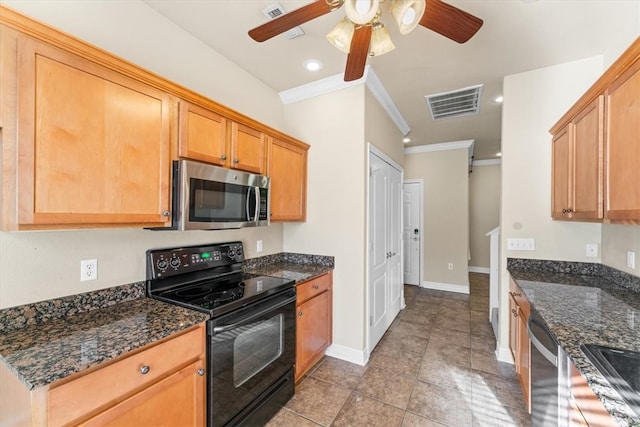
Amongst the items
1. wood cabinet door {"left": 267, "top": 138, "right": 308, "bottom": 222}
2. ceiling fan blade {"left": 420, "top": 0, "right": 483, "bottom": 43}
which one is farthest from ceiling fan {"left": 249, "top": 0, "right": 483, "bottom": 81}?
wood cabinet door {"left": 267, "top": 138, "right": 308, "bottom": 222}

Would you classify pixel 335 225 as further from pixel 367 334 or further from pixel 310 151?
pixel 367 334

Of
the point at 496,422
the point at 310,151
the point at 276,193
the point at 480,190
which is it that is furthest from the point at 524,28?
the point at 480,190

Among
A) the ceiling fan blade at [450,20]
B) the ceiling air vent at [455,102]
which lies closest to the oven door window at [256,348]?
the ceiling fan blade at [450,20]

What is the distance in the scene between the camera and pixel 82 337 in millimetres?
1163

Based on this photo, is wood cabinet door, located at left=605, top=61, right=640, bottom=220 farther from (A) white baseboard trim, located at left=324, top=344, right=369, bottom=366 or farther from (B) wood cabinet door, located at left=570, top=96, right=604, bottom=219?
(A) white baseboard trim, located at left=324, top=344, right=369, bottom=366

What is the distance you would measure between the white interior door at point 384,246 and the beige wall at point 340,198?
9.1 inches

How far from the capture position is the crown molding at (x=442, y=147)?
481 cm

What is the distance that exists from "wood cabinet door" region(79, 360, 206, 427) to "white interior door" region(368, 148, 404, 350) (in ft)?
5.79

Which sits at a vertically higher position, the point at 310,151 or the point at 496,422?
the point at 310,151

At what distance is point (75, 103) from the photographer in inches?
48.0

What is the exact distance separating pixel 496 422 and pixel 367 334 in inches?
44.3

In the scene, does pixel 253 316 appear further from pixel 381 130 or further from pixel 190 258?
pixel 381 130

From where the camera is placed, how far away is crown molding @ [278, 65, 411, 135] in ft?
8.51

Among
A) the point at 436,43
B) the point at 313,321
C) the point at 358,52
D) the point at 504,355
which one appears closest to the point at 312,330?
the point at 313,321
